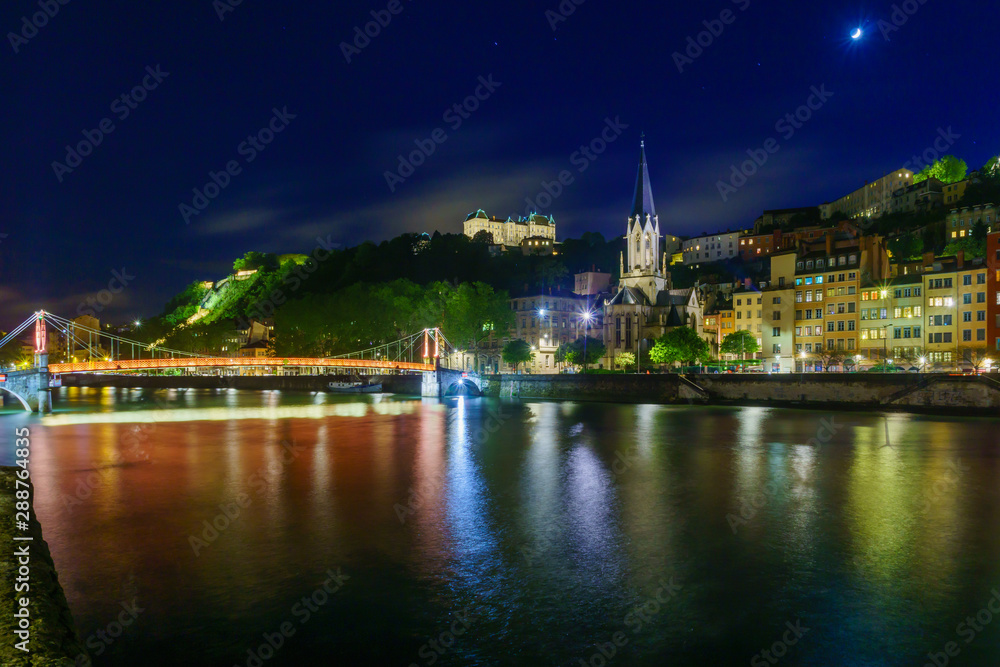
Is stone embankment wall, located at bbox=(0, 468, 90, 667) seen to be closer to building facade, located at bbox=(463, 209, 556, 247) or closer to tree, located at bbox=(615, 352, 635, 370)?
tree, located at bbox=(615, 352, 635, 370)

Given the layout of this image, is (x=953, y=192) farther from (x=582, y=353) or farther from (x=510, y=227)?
(x=510, y=227)

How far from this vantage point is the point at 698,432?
27344 millimetres

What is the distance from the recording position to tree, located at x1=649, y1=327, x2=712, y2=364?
5947 cm

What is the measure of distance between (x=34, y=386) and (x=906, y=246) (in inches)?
2985

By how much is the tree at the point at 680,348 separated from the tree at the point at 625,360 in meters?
3.39

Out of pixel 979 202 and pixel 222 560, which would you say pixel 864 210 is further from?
pixel 222 560

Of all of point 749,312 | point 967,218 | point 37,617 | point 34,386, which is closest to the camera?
point 37,617

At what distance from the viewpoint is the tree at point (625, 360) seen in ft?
213

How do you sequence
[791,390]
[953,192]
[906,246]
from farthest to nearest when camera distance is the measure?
1. [953,192]
2. [906,246]
3. [791,390]

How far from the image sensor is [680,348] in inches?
2345

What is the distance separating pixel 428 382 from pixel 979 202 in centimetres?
6085

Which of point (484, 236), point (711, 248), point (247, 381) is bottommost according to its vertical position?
point (247, 381)

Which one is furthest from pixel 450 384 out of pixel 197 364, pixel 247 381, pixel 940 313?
pixel 940 313

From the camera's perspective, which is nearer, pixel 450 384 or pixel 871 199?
pixel 450 384
